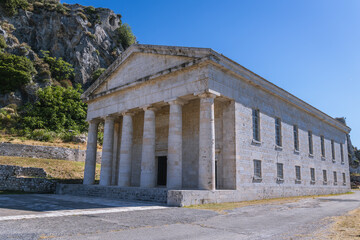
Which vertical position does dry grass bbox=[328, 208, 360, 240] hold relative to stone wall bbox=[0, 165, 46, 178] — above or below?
below

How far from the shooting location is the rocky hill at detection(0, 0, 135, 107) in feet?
177

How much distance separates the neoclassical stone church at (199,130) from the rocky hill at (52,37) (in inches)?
1451

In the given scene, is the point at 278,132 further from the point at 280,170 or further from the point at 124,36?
the point at 124,36

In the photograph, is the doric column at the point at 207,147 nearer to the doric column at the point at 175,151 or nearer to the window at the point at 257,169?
the doric column at the point at 175,151

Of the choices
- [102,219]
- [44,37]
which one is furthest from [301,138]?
[44,37]

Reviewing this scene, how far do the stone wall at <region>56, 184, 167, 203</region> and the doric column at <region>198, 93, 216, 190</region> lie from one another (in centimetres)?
233

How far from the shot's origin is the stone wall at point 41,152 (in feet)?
103

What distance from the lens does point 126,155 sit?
20.7 m

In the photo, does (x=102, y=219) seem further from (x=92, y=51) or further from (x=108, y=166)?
(x=92, y=51)

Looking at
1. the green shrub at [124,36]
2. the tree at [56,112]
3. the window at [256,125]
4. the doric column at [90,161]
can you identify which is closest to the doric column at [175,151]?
the window at [256,125]

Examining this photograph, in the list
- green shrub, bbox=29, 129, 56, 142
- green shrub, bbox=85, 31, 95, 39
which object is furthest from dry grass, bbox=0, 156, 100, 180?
green shrub, bbox=85, 31, 95, 39

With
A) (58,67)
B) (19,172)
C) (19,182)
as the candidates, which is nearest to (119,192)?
(19,182)

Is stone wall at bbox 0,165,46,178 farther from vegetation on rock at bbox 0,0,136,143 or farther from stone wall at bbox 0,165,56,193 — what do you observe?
vegetation on rock at bbox 0,0,136,143

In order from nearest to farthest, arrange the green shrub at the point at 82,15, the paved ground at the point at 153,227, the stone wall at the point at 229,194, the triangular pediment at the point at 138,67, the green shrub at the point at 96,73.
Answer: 1. the paved ground at the point at 153,227
2. the stone wall at the point at 229,194
3. the triangular pediment at the point at 138,67
4. the green shrub at the point at 96,73
5. the green shrub at the point at 82,15
